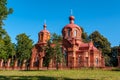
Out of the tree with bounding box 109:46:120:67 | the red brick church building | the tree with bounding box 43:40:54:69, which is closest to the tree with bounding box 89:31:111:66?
the tree with bounding box 109:46:120:67

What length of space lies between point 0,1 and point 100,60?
1519 inches

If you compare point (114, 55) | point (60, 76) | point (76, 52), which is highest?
point (114, 55)

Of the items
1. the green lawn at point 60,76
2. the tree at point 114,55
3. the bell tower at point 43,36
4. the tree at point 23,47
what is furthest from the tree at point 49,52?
the tree at point 114,55

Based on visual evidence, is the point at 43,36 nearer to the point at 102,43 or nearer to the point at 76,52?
the point at 76,52

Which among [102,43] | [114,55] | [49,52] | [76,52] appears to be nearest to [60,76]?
[49,52]

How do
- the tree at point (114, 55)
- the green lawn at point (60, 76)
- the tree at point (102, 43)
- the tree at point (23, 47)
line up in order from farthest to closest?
the tree at point (102, 43)
the tree at point (114, 55)
the tree at point (23, 47)
the green lawn at point (60, 76)

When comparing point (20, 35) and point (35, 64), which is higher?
Result: point (20, 35)

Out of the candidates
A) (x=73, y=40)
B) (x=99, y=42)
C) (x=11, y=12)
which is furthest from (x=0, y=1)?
(x=99, y=42)

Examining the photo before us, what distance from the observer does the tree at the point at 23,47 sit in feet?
204

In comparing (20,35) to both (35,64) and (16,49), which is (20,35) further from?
(35,64)

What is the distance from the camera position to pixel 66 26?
63781 millimetres

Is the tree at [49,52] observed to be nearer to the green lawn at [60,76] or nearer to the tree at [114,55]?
the green lawn at [60,76]

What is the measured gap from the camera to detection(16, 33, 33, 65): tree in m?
62.3

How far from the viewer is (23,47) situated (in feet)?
205
